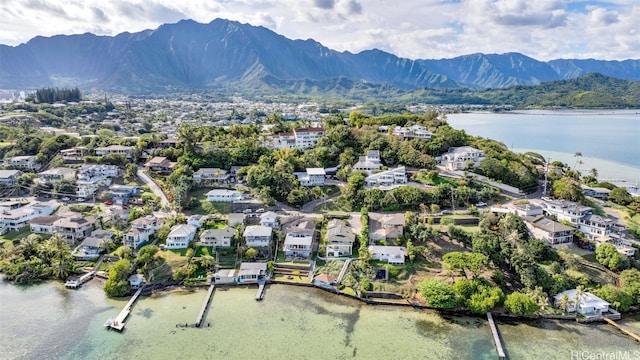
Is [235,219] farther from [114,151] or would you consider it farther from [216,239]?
[114,151]

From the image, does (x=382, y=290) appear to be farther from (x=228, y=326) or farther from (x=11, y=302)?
(x=11, y=302)

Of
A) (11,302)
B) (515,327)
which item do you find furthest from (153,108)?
(515,327)

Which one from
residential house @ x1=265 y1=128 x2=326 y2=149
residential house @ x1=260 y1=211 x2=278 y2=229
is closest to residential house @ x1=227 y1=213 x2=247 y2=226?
residential house @ x1=260 y1=211 x2=278 y2=229

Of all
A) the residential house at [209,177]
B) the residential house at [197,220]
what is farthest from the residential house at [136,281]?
the residential house at [209,177]

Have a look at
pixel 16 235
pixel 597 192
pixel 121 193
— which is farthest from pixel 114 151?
pixel 597 192

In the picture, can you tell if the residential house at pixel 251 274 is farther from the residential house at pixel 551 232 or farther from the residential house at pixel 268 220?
the residential house at pixel 551 232

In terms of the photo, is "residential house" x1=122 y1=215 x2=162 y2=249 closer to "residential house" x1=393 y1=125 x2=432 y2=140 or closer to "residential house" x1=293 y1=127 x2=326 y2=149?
"residential house" x1=293 y1=127 x2=326 y2=149

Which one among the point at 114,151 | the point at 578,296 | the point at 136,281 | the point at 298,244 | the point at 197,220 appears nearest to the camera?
the point at 578,296
